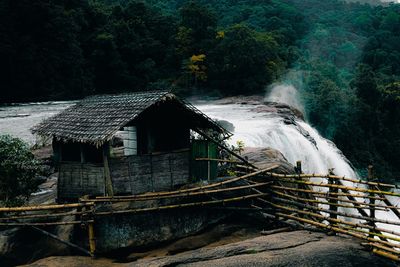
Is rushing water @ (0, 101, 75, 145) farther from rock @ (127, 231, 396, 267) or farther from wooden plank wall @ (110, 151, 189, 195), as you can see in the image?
rock @ (127, 231, 396, 267)

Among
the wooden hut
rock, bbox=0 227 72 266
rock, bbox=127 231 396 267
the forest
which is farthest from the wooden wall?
the forest

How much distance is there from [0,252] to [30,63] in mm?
28402

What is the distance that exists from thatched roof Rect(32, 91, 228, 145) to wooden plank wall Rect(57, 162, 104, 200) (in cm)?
76

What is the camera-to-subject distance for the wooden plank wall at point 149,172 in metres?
10.7

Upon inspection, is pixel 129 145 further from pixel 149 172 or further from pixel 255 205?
pixel 255 205

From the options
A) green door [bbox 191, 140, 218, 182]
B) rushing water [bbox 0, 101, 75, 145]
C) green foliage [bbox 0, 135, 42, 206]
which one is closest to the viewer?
green foliage [bbox 0, 135, 42, 206]

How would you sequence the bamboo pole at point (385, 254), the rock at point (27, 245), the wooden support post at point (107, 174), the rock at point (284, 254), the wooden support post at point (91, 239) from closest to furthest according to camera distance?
the bamboo pole at point (385, 254) → the rock at point (284, 254) → the wooden support post at point (91, 239) → the rock at point (27, 245) → the wooden support post at point (107, 174)

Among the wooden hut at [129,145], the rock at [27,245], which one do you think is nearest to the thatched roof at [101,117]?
the wooden hut at [129,145]

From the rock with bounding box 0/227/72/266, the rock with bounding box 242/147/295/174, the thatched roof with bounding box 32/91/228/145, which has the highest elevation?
the thatched roof with bounding box 32/91/228/145

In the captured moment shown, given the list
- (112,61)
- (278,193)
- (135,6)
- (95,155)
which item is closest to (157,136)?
(95,155)

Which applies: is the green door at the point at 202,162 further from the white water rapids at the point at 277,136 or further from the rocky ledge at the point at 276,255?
the white water rapids at the point at 277,136

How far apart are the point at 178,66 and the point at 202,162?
3742 centimetres

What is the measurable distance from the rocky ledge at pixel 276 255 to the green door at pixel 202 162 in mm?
3129

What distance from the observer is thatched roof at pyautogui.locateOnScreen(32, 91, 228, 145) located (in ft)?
33.2
